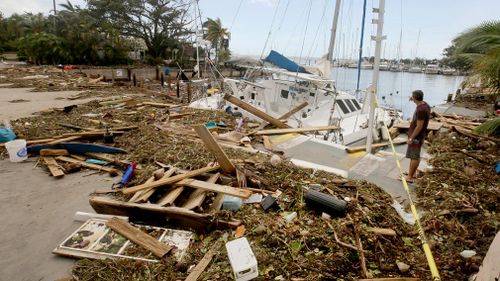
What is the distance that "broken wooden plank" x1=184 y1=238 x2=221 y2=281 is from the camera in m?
2.87

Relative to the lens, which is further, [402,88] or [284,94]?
[402,88]

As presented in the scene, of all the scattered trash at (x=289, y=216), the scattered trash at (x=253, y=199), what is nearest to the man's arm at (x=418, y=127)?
the scattered trash at (x=289, y=216)

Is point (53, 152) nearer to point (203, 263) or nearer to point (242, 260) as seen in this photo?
point (203, 263)

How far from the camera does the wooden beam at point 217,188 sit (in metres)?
4.13

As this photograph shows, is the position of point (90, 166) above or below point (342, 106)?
below

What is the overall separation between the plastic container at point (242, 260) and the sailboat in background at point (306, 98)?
7202 mm

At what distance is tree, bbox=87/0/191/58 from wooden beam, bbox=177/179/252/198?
38.7m

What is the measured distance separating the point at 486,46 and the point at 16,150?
11.8 m

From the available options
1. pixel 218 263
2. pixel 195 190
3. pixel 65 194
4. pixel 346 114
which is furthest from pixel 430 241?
pixel 346 114

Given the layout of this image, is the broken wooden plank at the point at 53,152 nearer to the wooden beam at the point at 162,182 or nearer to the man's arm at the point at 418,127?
the wooden beam at the point at 162,182

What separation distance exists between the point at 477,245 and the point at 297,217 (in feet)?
7.77

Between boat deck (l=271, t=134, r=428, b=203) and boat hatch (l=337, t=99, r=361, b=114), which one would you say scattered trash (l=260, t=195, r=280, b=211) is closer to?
boat deck (l=271, t=134, r=428, b=203)

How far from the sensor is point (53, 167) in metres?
5.61

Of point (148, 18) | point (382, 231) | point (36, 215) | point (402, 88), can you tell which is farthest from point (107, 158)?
point (402, 88)
